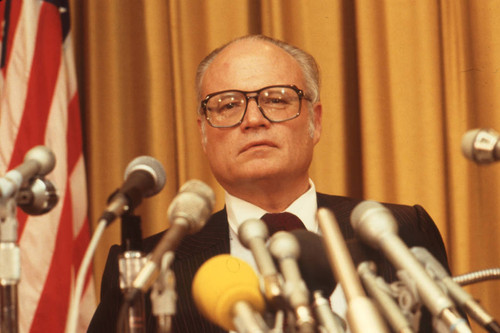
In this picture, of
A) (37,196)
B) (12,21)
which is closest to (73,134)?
(12,21)

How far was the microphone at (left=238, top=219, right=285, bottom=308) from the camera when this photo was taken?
88 cm

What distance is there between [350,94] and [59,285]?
139cm

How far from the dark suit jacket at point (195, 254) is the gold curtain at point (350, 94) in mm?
548

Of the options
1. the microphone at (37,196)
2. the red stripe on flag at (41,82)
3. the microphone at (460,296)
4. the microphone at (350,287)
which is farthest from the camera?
the red stripe on flag at (41,82)

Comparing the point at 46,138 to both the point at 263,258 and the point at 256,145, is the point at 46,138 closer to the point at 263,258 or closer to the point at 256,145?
the point at 256,145

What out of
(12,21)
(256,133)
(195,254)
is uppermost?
(12,21)

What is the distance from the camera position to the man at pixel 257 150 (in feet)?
6.31

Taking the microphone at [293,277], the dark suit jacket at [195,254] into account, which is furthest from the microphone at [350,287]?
the dark suit jacket at [195,254]

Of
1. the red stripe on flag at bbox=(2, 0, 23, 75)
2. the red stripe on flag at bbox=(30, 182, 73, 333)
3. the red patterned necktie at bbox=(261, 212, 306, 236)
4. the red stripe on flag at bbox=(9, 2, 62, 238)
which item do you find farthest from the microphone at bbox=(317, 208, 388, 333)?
the red stripe on flag at bbox=(2, 0, 23, 75)

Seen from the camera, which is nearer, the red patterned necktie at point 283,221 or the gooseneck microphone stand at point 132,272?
the gooseneck microphone stand at point 132,272

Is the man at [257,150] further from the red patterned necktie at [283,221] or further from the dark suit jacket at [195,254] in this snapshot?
the red patterned necktie at [283,221]

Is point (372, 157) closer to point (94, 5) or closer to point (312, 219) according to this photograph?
point (312, 219)

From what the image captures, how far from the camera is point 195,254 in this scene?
1.85m

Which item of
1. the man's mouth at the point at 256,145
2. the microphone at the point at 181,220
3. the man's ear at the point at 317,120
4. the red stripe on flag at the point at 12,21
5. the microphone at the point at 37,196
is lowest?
the microphone at the point at 181,220
